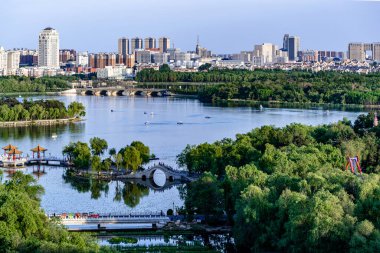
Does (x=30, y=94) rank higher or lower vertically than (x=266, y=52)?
lower

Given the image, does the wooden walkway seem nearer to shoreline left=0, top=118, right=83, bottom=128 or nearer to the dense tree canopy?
shoreline left=0, top=118, right=83, bottom=128

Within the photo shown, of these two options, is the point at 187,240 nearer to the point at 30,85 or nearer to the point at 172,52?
the point at 30,85

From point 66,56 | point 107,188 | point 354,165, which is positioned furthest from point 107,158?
point 66,56

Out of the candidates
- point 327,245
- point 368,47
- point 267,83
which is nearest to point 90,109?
point 267,83

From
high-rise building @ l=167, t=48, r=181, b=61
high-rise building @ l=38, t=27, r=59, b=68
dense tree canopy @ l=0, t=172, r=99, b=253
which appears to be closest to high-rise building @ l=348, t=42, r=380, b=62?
high-rise building @ l=167, t=48, r=181, b=61

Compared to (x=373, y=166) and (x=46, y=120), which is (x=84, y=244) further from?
(x=46, y=120)

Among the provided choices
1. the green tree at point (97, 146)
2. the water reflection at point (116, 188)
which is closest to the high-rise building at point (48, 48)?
the green tree at point (97, 146)

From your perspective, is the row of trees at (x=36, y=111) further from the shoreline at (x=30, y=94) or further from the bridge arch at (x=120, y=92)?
the bridge arch at (x=120, y=92)
